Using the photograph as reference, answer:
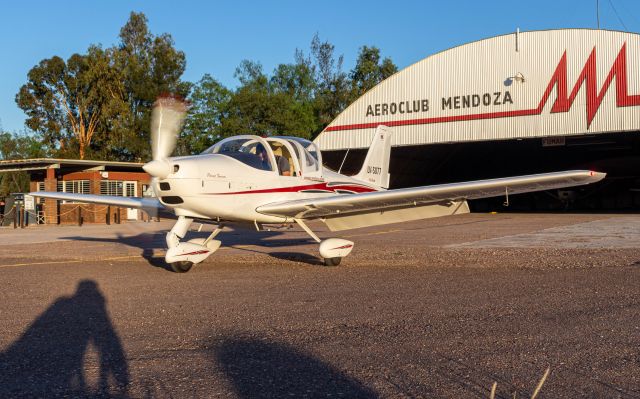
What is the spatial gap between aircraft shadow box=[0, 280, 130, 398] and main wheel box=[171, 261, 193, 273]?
3.61m

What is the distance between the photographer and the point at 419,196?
11.1 m

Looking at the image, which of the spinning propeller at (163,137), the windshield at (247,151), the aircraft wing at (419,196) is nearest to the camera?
the spinning propeller at (163,137)

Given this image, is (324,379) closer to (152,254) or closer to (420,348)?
(420,348)

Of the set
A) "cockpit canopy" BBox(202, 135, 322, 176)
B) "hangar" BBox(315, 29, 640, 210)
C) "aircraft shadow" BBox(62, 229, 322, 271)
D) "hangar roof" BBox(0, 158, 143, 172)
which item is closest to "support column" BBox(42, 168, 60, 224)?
"hangar roof" BBox(0, 158, 143, 172)

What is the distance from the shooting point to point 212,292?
834 cm

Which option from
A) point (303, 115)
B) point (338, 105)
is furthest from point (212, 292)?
point (338, 105)

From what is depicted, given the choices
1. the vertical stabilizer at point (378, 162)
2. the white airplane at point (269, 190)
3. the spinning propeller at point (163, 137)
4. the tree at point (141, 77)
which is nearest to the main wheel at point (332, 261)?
the white airplane at point (269, 190)

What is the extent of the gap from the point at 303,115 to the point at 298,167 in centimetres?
4738

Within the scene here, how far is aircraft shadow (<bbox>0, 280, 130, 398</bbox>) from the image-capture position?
3.89m

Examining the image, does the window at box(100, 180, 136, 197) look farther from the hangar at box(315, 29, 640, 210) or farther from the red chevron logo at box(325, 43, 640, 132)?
the red chevron logo at box(325, 43, 640, 132)

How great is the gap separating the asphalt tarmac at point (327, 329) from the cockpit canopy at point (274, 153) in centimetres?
180

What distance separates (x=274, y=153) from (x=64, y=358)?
7.24 meters

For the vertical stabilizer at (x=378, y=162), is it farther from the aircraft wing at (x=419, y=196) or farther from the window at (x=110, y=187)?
the window at (x=110, y=187)

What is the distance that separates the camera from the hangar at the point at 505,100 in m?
27.0
